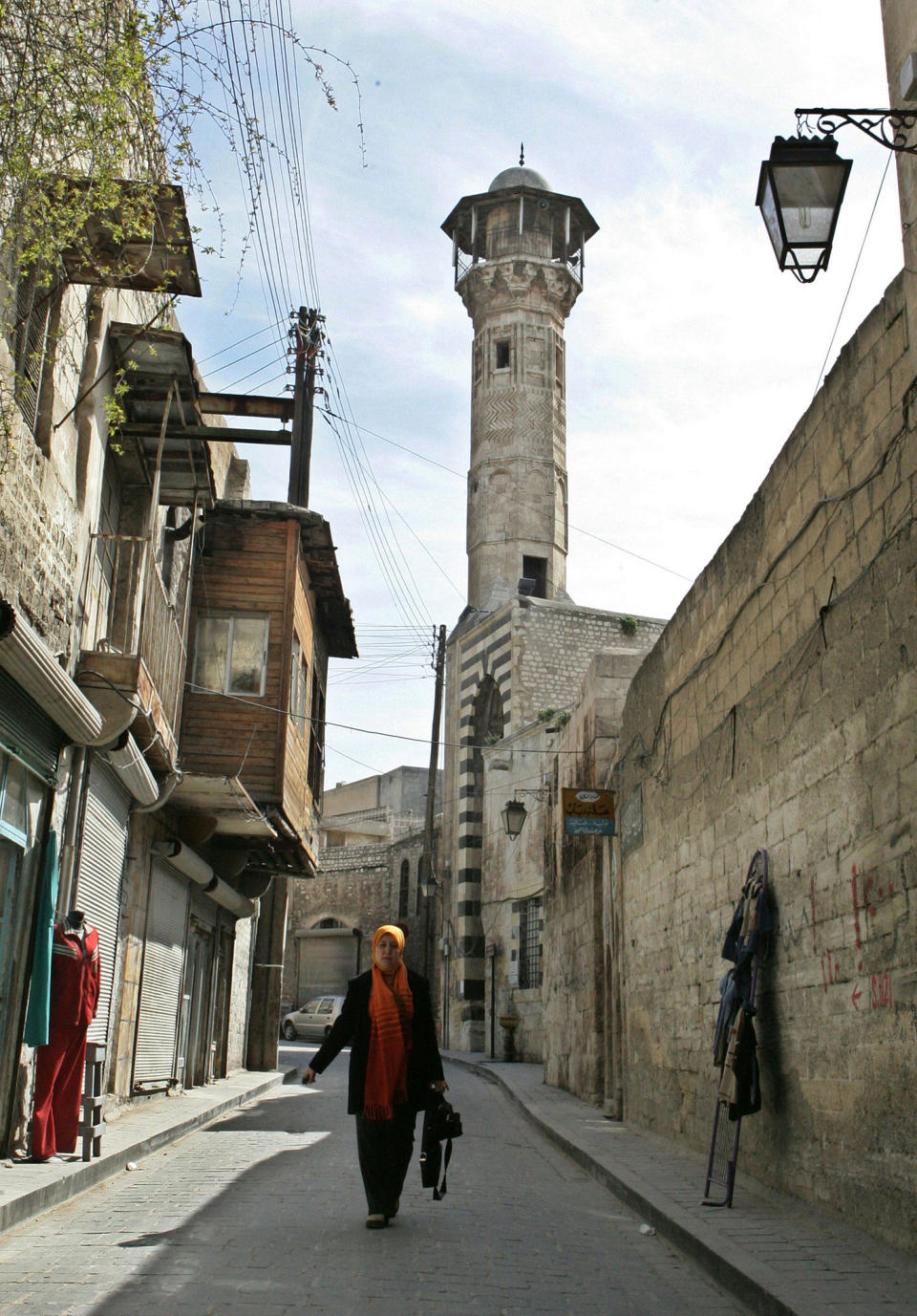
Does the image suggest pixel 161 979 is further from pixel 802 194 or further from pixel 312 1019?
pixel 312 1019

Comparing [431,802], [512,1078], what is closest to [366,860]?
[431,802]

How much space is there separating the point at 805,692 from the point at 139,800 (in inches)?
257

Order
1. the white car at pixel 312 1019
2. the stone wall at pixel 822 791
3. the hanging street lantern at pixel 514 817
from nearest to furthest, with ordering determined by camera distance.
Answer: the stone wall at pixel 822 791, the hanging street lantern at pixel 514 817, the white car at pixel 312 1019

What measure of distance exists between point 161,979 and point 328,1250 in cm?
804

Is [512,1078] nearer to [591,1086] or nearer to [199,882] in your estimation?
[591,1086]

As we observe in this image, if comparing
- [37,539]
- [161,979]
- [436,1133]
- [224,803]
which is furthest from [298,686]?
[436,1133]

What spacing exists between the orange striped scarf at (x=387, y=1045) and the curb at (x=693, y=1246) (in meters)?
1.46

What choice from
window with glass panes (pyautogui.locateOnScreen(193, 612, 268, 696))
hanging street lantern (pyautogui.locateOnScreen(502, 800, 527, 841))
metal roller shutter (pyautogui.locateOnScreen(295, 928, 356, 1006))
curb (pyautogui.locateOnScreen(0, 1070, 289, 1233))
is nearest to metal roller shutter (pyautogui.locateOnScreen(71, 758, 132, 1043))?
curb (pyautogui.locateOnScreen(0, 1070, 289, 1233))

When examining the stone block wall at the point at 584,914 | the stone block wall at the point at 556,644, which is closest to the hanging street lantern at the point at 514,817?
the stone block wall at the point at 584,914

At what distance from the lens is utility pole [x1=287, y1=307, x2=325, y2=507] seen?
2023 centimetres

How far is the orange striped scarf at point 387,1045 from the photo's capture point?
21.1 ft

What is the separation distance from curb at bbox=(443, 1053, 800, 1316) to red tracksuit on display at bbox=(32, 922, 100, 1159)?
3477mm

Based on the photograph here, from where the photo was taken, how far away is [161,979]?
13.0 metres

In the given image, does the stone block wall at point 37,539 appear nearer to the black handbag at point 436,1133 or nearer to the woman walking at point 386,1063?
the woman walking at point 386,1063
